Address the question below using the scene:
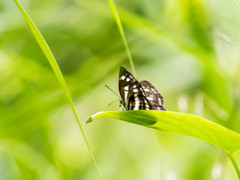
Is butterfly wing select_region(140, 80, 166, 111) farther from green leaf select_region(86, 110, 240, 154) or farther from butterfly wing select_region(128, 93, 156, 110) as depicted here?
green leaf select_region(86, 110, 240, 154)

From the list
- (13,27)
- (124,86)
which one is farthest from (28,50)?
(124,86)

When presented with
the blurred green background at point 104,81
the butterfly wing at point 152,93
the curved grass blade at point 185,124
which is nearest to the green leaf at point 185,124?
the curved grass blade at point 185,124

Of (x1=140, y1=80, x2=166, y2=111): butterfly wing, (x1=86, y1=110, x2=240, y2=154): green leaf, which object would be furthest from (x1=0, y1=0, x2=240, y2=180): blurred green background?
(x1=86, y1=110, x2=240, y2=154): green leaf

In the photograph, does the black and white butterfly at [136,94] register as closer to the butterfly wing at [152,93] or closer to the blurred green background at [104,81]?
the butterfly wing at [152,93]

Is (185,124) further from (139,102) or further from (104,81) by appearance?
(104,81)

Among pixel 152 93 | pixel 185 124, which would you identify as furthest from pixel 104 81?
pixel 185 124
